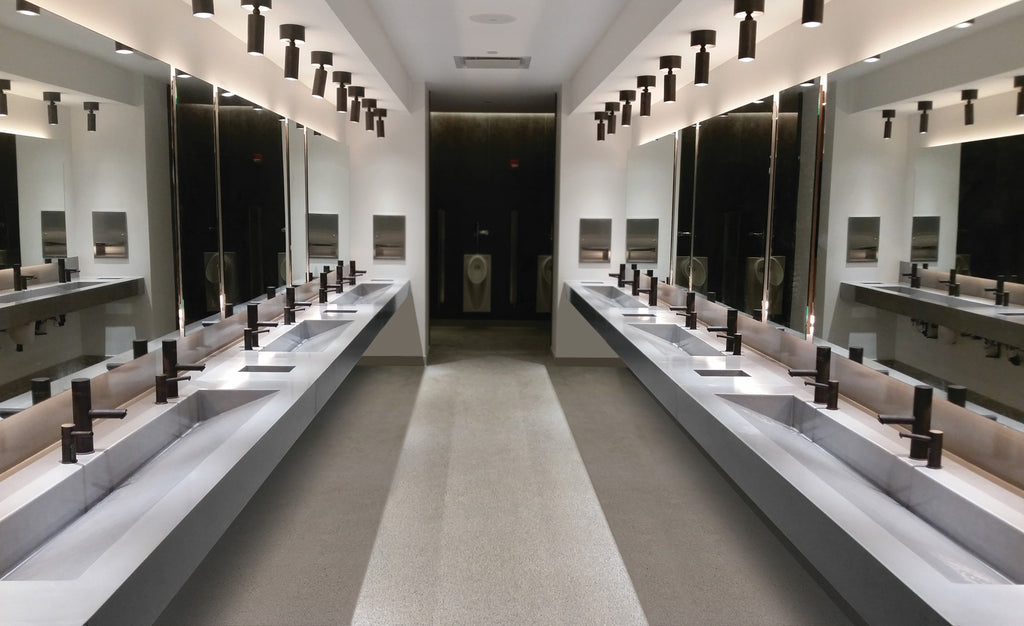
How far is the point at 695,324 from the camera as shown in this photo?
16.0 feet

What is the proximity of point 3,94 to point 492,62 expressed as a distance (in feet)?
16.0

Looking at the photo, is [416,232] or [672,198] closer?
[672,198]

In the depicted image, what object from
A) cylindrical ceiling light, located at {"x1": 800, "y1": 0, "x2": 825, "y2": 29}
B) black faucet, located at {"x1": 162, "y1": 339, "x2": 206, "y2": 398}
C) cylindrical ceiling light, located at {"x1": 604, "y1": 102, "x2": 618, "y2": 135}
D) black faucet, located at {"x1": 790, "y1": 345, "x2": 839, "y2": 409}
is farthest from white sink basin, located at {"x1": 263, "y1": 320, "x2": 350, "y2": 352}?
cylindrical ceiling light, located at {"x1": 604, "y1": 102, "x2": 618, "y2": 135}

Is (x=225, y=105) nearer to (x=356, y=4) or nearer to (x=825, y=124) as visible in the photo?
(x=356, y=4)

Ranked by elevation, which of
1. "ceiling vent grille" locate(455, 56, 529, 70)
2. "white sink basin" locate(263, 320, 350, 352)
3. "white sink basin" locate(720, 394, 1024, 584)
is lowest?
"white sink basin" locate(720, 394, 1024, 584)

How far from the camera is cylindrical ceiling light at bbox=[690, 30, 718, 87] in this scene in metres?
3.75

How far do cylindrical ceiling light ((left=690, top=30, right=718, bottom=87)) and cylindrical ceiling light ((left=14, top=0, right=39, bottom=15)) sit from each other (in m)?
2.69

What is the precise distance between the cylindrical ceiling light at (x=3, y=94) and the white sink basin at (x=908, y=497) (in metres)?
2.45

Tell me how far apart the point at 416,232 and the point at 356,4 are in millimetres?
3527

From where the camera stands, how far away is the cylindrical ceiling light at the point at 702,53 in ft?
12.3

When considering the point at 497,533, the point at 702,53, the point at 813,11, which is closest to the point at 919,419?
the point at 813,11

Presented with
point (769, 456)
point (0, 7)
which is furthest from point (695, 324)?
point (0, 7)

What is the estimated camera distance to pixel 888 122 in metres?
2.92

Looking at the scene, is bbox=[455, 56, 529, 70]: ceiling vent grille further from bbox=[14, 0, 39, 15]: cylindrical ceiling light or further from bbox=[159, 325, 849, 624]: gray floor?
bbox=[14, 0, 39, 15]: cylindrical ceiling light
